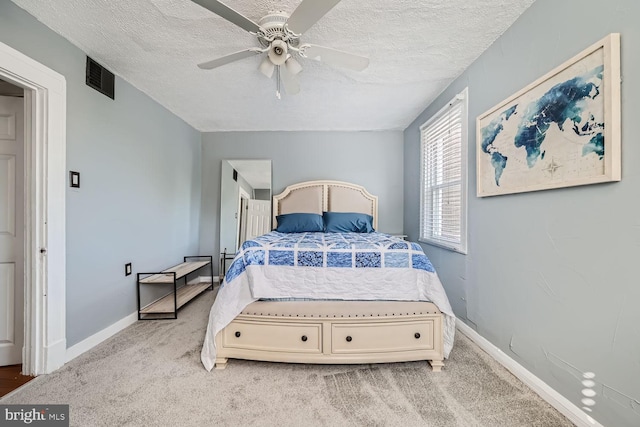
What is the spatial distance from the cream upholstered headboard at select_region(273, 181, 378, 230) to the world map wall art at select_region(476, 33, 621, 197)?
81.6 inches

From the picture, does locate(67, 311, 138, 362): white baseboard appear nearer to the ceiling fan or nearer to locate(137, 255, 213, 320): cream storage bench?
locate(137, 255, 213, 320): cream storage bench

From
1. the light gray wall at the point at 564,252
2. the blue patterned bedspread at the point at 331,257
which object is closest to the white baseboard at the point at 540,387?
the light gray wall at the point at 564,252

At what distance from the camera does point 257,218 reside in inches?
156

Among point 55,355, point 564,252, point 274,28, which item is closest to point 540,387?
point 564,252

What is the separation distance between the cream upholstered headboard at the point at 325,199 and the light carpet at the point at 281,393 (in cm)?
226

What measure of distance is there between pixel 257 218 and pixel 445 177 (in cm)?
271

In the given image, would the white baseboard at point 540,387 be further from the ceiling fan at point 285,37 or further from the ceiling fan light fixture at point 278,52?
the ceiling fan light fixture at point 278,52

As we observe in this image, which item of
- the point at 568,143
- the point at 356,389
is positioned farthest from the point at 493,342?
the point at 568,143

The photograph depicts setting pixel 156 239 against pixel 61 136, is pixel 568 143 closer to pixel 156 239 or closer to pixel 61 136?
pixel 61 136

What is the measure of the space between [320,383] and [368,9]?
247cm

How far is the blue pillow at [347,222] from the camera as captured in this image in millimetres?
3469

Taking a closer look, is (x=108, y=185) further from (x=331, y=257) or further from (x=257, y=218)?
(x=331, y=257)

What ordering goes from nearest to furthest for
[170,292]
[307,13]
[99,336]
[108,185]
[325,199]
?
[307,13], [99,336], [108,185], [170,292], [325,199]

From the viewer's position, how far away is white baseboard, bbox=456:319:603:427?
1.31m
